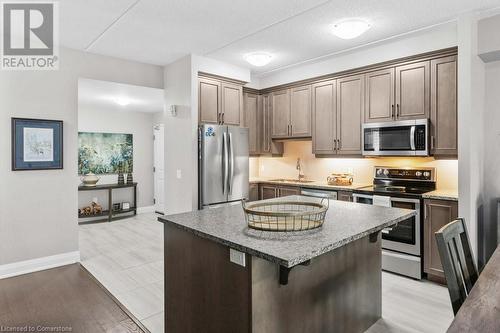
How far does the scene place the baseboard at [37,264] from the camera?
349 centimetres

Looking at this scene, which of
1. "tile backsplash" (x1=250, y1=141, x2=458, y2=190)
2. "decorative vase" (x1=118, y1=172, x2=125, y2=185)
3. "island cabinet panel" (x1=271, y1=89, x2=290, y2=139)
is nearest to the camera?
"tile backsplash" (x1=250, y1=141, x2=458, y2=190)

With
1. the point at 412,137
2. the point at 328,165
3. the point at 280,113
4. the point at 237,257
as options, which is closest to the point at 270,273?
the point at 237,257

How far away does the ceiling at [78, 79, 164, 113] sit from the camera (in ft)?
14.8

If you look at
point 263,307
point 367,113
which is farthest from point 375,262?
point 367,113

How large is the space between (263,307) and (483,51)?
10.5 feet

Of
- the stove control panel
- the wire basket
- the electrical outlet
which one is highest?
the stove control panel

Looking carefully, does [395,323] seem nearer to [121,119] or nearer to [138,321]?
[138,321]

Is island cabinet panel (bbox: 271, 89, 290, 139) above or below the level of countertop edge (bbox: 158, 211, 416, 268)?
above

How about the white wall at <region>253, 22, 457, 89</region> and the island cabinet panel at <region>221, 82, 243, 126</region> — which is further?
the island cabinet panel at <region>221, 82, 243, 126</region>

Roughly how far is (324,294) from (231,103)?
3.28 meters

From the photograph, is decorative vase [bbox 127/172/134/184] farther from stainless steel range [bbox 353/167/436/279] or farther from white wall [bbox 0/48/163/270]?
stainless steel range [bbox 353/167/436/279]

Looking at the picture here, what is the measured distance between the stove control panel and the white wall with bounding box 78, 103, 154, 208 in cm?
528

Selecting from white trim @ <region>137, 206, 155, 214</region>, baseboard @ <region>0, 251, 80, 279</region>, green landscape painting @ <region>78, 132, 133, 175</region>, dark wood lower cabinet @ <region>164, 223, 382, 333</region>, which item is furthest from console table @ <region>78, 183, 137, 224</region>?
dark wood lower cabinet @ <region>164, 223, 382, 333</region>

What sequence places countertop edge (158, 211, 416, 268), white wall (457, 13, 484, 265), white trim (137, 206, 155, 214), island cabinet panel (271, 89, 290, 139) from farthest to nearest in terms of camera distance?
white trim (137, 206, 155, 214) < island cabinet panel (271, 89, 290, 139) < white wall (457, 13, 484, 265) < countertop edge (158, 211, 416, 268)
